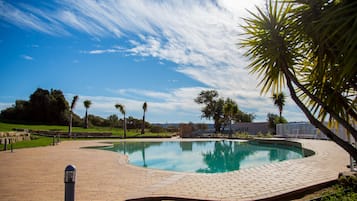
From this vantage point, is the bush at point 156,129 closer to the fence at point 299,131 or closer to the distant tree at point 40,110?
the distant tree at point 40,110

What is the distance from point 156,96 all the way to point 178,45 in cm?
2365

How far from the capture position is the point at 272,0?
3361 mm

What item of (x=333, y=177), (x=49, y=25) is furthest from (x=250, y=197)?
(x=49, y=25)

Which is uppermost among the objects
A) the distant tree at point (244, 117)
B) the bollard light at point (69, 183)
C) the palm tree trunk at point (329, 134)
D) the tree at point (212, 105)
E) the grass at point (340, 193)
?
the tree at point (212, 105)

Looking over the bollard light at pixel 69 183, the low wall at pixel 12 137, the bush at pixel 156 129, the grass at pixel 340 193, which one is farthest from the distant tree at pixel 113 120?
the bollard light at pixel 69 183

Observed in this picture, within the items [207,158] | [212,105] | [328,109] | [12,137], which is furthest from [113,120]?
[328,109]

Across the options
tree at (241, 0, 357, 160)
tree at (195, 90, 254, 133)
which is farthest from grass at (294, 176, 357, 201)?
tree at (195, 90, 254, 133)

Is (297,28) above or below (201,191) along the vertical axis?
above

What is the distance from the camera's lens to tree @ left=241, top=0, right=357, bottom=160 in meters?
2.55

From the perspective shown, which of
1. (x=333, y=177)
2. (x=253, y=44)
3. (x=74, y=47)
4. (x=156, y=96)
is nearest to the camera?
(x=253, y=44)

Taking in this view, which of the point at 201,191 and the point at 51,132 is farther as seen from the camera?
the point at 51,132

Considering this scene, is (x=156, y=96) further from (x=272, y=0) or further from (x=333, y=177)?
(x=272, y=0)

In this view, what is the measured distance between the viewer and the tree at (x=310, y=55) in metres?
2.55

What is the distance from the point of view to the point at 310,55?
342cm
